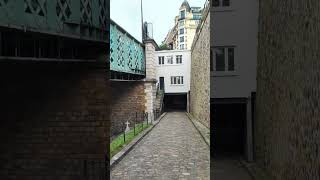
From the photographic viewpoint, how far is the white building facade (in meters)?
4.49

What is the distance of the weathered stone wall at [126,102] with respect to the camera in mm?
5232

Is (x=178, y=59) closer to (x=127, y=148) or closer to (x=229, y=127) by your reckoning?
(x=229, y=127)

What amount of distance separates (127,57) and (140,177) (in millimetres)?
2055

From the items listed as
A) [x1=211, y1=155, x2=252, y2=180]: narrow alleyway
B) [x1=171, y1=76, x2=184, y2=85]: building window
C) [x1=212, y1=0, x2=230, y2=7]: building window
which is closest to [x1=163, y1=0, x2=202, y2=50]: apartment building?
[x1=171, y1=76, x2=184, y2=85]: building window

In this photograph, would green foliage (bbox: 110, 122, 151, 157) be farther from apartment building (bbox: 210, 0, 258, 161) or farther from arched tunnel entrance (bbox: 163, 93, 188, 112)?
apartment building (bbox: 210, 0, 258, 161)

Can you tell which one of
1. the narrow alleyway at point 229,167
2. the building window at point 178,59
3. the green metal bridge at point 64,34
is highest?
the green metal bridge at point 64,34

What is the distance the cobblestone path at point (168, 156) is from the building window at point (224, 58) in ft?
3.80

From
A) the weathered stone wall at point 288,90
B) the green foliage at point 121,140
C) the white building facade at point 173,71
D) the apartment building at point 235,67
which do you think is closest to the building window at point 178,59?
Answer: the white building facade at point 173,71

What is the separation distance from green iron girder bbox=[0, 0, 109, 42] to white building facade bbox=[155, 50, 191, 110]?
0.58 meters

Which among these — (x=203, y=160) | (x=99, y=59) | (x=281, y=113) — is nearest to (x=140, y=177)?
(x=203, y=160)

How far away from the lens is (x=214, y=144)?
3.89 meters

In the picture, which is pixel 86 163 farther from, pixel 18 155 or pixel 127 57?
pixel 127 57

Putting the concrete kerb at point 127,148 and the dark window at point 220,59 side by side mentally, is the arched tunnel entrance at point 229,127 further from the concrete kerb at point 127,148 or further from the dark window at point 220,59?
the concrete kerb at point 127,148

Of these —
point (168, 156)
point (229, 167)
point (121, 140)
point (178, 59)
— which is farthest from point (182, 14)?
point (168, 156)
